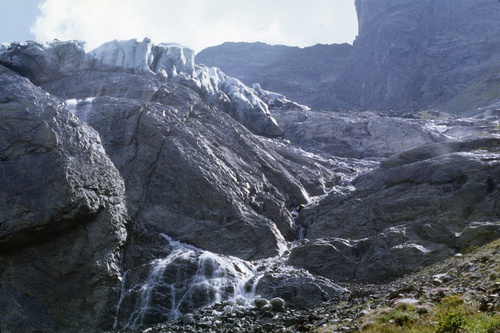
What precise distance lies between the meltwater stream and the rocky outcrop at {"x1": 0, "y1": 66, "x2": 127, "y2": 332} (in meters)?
1.48

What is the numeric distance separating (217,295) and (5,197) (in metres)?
17.6

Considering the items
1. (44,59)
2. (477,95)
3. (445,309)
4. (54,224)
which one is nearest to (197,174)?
(54,224)

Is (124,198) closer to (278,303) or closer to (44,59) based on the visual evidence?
(278,303)

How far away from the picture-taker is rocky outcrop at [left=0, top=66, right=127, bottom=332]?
35031 mm

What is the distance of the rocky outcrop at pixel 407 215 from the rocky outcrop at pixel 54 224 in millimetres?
16732

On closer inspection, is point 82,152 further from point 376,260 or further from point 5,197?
point 376,260

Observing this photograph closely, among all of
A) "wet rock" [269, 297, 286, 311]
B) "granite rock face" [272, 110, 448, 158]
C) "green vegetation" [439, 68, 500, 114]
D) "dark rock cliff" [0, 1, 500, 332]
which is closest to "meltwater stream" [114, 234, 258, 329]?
"dark rock cliff" [0, 1, 500, 332]

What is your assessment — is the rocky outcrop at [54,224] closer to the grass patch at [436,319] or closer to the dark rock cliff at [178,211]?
the dark rock cliff at [178,211]

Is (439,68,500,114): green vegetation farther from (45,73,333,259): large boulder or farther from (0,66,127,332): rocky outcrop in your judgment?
(0,66,127,332): rocky outcrop

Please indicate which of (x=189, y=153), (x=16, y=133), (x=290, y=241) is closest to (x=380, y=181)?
(x=290, y=241)

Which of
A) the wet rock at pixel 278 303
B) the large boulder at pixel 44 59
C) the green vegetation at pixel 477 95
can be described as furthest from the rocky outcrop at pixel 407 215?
the green vegetation at pixel 477 95

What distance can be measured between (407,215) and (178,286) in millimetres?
23824

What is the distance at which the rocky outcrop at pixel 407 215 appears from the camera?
41062 mm

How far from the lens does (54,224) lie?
3747cm
